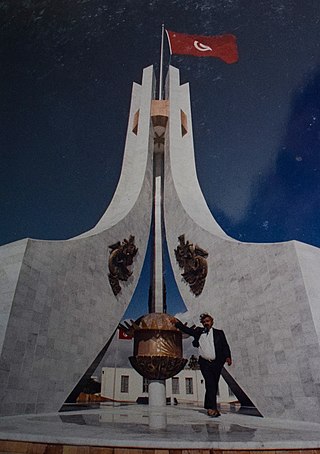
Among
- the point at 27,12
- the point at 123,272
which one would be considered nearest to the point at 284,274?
the point at 123,272

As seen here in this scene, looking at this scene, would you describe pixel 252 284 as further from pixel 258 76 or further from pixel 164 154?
pixel 258 76

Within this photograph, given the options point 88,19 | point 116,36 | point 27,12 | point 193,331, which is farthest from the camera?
point 116,36

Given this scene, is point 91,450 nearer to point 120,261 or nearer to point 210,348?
point 210,348

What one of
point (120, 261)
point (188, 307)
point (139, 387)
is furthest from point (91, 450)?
point (139, 387)

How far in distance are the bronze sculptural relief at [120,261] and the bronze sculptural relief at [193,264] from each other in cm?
110

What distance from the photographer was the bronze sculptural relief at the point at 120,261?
777 cm

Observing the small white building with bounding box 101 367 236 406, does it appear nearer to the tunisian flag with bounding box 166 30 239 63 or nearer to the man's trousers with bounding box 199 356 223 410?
the man's trousers with bounding box 199 356 223 410

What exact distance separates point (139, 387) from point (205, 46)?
10629mm

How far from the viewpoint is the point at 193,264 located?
8.13 metres

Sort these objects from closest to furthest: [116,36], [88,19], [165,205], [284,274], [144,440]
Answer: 1. [144,440]
2. [284,274]
3. [88,19]
4. [116,36]
5. [165,205]

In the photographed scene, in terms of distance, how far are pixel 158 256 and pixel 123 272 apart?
2111 millimetres

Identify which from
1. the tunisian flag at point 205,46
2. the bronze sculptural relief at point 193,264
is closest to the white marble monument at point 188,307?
the bronze sculptural relief at point 193,264

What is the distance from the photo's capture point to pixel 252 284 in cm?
628

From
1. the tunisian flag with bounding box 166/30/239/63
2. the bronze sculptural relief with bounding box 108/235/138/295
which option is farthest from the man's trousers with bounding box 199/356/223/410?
the tunisian flag with bounding box 166/30/239/63
